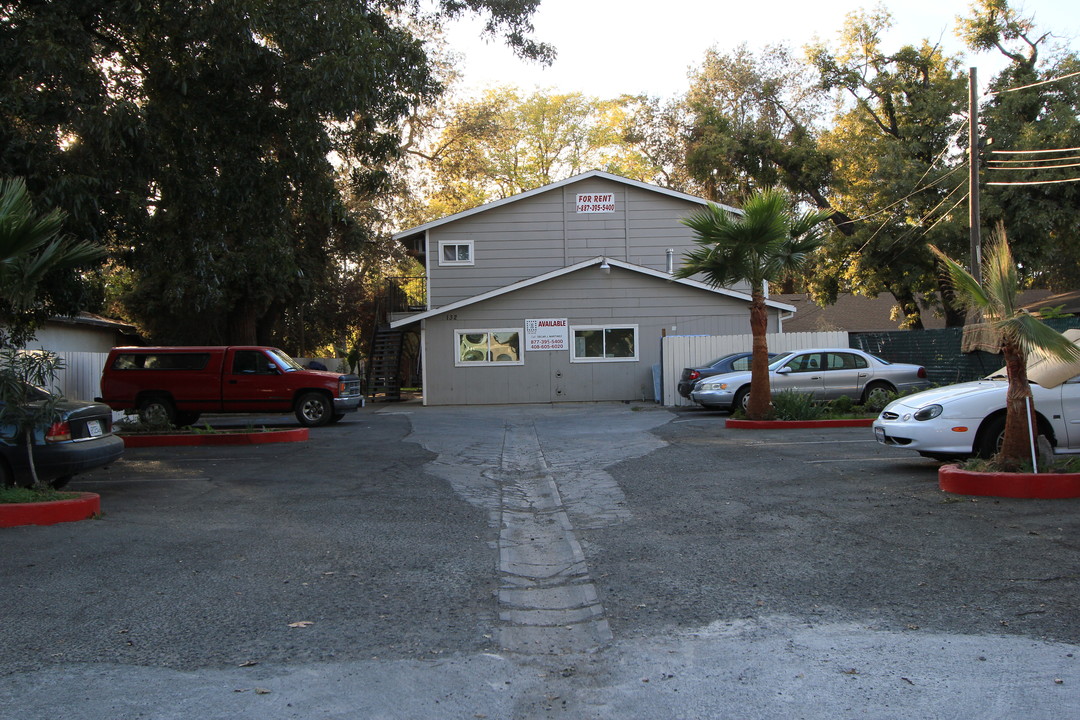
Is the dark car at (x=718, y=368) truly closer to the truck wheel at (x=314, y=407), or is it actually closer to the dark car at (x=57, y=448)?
the truck wheel at (x=314, y=407)

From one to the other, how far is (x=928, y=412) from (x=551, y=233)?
706 inches

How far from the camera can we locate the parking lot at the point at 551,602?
410 cm

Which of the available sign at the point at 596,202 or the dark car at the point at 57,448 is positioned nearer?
the dark car at the point at 57,448

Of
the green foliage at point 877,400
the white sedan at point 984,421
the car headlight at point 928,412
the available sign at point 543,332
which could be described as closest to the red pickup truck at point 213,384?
the available sign at point 543,332

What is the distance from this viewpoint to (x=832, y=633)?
192 inches

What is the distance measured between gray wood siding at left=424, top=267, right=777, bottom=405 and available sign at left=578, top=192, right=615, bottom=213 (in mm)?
2367

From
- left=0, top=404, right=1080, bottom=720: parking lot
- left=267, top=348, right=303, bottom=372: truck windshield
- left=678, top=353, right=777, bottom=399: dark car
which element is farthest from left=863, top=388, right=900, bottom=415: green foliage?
left=267, top=348, right=303, bottom=372: truck windshield

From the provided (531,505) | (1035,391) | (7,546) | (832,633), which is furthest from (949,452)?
(7,546)

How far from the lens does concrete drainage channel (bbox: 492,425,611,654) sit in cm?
503

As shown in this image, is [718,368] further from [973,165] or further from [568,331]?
[973,165]

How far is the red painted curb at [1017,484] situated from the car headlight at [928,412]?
1311mm

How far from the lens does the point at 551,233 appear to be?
2692 centimetres

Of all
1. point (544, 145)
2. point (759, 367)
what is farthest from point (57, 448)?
point (544, 145)

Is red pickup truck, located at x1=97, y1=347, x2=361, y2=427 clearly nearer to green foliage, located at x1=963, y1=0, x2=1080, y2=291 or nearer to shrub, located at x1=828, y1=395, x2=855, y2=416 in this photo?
shrub, located at x1=828, y1=395, x2=855, y2=416
